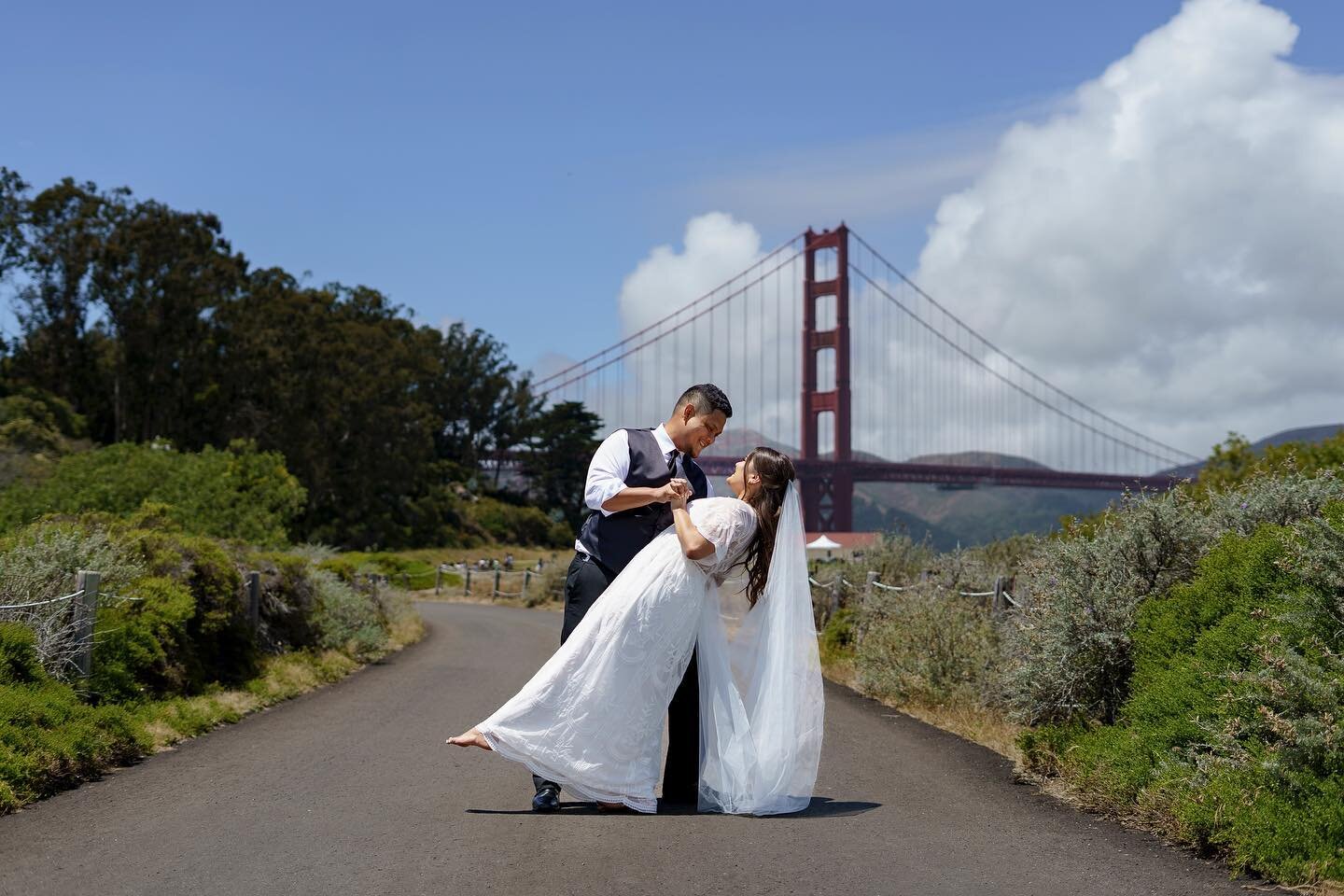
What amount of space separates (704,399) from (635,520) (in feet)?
2.43

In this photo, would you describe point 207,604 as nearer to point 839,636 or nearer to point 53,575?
point 53,575

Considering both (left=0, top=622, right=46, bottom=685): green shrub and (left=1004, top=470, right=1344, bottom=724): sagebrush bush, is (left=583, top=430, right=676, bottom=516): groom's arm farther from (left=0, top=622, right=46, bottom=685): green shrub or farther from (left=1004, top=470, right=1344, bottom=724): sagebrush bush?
(left=0, top=622, right=46, bottom=685): green shrub

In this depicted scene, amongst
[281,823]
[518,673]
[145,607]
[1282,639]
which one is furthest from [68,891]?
[518,673]

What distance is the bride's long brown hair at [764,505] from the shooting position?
7211mm

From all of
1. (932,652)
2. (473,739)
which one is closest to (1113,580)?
(473,739)

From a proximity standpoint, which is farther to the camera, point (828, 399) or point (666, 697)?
point (828, 399)

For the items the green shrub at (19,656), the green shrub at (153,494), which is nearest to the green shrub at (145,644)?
the green shrub at (19,656)

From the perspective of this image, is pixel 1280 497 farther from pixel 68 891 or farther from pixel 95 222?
pixel 95 222

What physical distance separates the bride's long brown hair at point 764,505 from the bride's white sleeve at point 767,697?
0.25 ft

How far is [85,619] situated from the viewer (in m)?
9.35

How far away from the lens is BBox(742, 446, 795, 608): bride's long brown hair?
721cm

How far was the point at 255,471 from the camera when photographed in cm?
3159

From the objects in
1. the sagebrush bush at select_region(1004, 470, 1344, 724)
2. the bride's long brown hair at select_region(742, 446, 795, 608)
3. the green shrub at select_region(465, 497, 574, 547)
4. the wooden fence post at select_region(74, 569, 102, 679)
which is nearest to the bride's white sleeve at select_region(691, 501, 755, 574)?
the bride's long brown hair at select_region(742, 446, 795, 608)

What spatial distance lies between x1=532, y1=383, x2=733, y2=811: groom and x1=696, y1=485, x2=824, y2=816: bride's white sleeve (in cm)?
19
